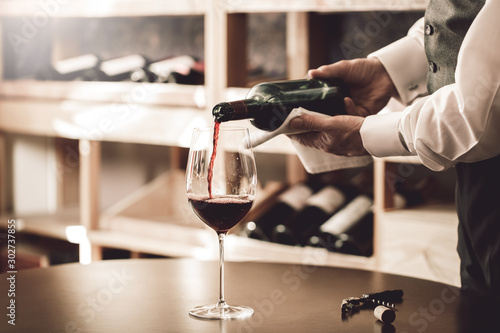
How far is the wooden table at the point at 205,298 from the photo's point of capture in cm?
93

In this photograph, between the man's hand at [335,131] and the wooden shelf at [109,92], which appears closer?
the man's hand at [335,131]

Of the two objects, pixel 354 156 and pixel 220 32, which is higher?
pixel 220 32

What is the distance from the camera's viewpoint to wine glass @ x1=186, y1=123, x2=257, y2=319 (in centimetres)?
100

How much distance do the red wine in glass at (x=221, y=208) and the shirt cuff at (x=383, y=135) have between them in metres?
0.34

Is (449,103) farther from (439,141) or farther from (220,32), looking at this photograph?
(220,32)

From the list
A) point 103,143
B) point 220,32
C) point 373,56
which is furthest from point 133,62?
point 373,56

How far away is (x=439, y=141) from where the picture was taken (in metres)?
1.13

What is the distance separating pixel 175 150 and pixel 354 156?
5.80ft

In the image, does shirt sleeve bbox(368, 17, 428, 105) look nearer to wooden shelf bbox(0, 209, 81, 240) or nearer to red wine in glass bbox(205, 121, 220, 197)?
red wine in glass bbox(205, 121, 220, 197)

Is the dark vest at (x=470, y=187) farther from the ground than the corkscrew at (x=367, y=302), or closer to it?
farther from the ground

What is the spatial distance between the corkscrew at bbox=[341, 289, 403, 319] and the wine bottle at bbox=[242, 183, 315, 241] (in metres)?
1.26

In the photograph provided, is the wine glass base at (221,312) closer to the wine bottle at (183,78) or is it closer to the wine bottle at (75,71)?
the wine bottle at (183,78)

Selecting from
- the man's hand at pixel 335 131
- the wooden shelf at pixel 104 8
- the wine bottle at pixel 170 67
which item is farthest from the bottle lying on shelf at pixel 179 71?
the man's hand at pixel 335 131


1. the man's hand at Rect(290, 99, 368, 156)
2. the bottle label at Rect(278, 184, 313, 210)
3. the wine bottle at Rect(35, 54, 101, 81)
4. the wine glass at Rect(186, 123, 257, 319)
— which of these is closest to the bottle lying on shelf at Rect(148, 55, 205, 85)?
the wine bottle at Rect(35, 54, 101, 81)
